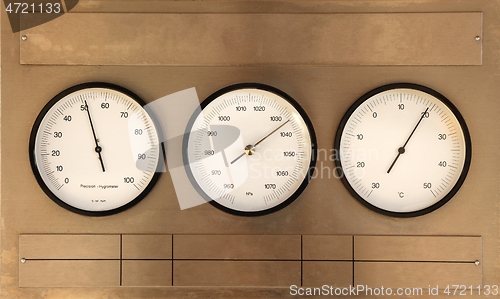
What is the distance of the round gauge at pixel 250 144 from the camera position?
1613mm

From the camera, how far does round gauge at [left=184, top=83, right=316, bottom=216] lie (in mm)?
1613

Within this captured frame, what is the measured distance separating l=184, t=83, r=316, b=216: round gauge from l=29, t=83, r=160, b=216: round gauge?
0.67 ft

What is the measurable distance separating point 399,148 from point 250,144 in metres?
0.63

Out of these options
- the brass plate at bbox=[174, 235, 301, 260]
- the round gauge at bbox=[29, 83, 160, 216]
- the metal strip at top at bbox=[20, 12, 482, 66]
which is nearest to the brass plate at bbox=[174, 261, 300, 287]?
the brass plate at bbox=[174, 235, 301, 260]

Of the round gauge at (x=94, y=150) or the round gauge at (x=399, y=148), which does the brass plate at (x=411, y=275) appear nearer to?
the round gauge at (x=399, y=148)

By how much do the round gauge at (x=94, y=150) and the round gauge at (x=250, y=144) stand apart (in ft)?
0.67

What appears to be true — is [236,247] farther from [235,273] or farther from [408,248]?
[408,248]

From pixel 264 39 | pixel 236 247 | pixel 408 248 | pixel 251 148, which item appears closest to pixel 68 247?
pixel 236 247

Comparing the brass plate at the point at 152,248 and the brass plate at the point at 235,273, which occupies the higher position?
the brass plate at the point at 152,248

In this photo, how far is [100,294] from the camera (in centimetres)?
165

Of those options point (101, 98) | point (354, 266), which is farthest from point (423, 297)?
point (101, 98)

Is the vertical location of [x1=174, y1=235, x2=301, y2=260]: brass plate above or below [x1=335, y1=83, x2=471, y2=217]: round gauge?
below

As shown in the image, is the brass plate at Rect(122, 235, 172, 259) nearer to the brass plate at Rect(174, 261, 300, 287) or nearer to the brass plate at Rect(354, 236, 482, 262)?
the brass plate at Rect(174, 261, 300, 287)

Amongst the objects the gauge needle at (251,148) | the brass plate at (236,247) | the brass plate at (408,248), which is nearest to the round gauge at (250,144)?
the gauge needle at (251,148)
